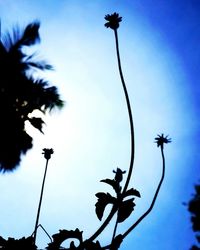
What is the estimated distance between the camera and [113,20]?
652 cm

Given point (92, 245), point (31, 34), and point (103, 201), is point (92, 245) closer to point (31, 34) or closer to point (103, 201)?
point (103, 201)

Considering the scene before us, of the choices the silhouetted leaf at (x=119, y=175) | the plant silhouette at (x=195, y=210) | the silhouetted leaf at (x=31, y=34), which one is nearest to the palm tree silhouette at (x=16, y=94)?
the silhouetted leaf at (x=31, y=34)

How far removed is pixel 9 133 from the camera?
679 centimetres

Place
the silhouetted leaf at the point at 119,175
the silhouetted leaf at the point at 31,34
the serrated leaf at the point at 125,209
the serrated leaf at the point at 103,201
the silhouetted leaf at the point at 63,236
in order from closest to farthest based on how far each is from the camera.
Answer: the silhouetted leaf at the point at 63,236
the serrated leaf at the point at 125,209
the serrated leaf at the point at 103,201
the silhouetted leaf at the point at 119,175
the silhouetted leaf at the point at 31,34

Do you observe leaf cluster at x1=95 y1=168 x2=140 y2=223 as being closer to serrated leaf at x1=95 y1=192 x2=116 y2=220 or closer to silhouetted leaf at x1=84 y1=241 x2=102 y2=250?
serrated leaf at x1=95 y1=192 x2=116 y2=220

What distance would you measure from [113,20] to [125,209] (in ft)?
14.3

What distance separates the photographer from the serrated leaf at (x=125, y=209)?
3.49 metres

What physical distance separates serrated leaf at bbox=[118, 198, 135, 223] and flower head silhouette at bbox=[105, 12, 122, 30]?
4.03 meters

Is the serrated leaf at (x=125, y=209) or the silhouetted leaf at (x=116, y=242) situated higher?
the serrated leaf at (x=125, y=209)

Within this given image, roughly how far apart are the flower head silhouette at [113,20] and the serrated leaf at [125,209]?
13.2ft

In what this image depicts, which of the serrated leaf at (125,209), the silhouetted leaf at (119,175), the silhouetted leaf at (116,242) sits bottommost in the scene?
the silhouetted leaf at (116,242)

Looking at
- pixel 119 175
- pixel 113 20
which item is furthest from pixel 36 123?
pixel 113 20

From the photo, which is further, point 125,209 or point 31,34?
point 31,34

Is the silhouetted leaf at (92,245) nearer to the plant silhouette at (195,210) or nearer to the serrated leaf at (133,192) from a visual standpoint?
the serrated leaf at (133,192)
